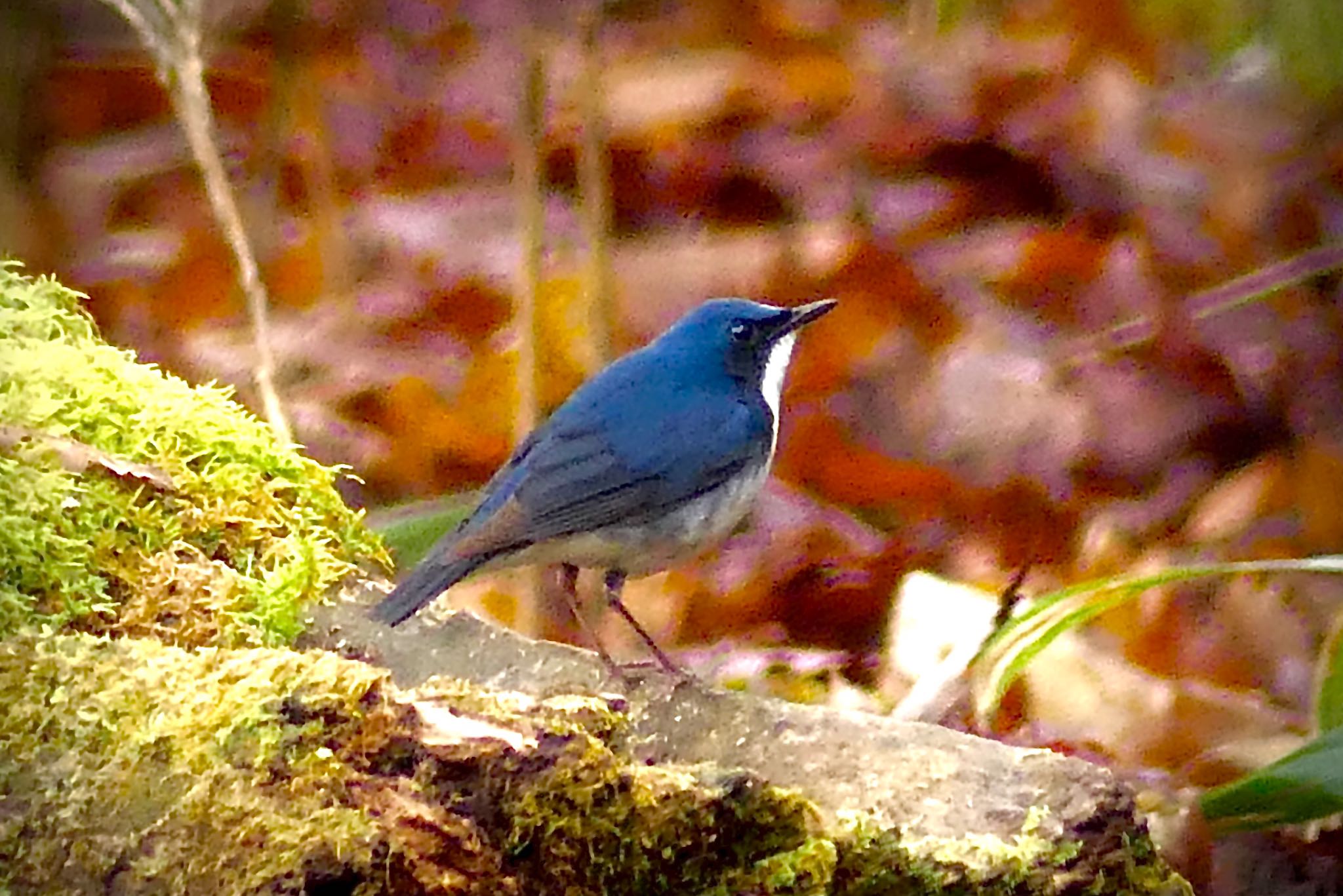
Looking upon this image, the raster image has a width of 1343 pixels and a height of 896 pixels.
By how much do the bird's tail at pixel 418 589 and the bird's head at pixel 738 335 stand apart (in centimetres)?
84

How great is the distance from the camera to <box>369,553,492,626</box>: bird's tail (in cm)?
259

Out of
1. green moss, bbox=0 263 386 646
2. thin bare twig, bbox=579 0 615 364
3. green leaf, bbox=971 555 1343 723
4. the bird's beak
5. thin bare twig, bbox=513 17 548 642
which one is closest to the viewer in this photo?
green moss, bbox=0 263 386 646

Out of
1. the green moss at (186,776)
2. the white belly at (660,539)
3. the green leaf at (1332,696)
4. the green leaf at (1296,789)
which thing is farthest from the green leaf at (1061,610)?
the green moss at (186,776)

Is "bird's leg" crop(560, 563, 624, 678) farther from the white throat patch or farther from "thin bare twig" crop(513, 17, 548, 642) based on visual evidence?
the white throat patch

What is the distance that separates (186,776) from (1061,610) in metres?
1.73

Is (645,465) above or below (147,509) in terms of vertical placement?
below

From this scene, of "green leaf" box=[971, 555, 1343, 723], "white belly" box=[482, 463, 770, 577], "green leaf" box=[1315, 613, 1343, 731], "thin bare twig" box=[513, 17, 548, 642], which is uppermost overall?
"thin bare twig" box=[513, 17, 548, 642]

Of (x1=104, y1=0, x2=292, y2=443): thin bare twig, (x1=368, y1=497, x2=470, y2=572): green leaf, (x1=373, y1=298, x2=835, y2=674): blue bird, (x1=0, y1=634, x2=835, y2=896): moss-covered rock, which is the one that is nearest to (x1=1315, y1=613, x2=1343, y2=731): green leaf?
(x1=373, y1=298, x2=835, y2=674): blue bird

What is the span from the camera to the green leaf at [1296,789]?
2.60 metres

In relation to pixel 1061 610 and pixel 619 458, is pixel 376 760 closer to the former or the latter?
pixel 619 458

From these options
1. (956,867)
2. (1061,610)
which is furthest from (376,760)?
(1061,610)

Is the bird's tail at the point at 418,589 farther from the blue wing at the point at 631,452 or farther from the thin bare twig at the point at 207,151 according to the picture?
the thin bare twig at the point at 207,151

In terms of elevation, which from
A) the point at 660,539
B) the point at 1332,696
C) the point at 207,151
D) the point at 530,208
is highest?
the point at 207,151

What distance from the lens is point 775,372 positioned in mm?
3607
